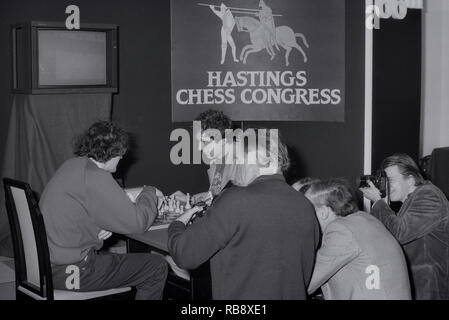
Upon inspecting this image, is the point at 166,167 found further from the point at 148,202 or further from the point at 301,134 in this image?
the point at 148,202

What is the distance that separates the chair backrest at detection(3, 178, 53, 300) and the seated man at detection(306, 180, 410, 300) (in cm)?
127

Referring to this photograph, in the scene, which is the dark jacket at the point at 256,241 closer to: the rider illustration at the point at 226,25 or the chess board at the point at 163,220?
the chess board at the point at 163,220

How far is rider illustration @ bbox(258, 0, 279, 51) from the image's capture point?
517 centimetres

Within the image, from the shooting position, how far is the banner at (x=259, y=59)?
5.15m

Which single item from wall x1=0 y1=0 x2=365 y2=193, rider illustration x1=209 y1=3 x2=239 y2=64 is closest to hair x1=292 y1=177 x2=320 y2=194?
wall x1=0 y1=0 x2=365 y2=193

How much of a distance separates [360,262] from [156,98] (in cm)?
355

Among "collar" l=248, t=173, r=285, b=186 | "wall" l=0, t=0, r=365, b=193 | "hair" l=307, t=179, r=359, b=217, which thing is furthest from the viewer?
"wall" l=0, t=0, r=365, b=193

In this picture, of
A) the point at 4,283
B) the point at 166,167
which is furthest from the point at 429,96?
the point at 4,283

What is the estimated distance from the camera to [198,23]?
17.1 feet

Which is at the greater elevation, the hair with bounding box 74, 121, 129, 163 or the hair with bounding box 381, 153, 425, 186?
the hair with bounding box 74, 121, 129, 163

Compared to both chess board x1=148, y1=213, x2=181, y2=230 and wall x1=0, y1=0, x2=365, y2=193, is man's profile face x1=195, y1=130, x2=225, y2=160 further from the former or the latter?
wall x1=0, y1=0, x2=365, y2=193

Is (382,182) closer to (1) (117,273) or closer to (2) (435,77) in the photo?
(1) (117,273)

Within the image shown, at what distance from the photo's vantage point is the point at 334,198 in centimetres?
265
